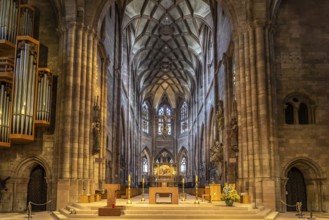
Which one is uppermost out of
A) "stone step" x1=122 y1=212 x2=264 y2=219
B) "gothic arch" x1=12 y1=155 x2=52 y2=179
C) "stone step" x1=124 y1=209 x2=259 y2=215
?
"gothic arch" x1=12 y1=155 x2=52 y2=179

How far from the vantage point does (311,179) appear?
22734 mm

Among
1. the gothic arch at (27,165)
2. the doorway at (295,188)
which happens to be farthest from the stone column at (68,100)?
the doorway at (295,188)

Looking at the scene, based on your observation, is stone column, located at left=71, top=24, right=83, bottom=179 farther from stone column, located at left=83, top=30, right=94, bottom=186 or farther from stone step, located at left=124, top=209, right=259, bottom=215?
stone step, located at left=124, top=209, right=259, bottom=215

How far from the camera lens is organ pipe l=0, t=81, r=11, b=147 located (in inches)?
784

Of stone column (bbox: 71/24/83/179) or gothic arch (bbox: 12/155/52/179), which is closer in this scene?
stone column (bbox: 71/24/83/179)

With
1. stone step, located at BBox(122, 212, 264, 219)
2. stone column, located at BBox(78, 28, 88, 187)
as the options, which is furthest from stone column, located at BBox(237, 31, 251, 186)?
stone column, located at BBox(78, 28, 88, 187)

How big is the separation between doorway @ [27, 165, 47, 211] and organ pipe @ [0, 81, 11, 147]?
431 cm

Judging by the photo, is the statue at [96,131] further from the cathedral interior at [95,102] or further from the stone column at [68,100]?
Result: the stone column at [68,100]

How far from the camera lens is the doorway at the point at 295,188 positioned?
917 inches

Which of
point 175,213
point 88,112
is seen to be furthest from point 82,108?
point 175,213

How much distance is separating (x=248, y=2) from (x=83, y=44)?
34.6 ft

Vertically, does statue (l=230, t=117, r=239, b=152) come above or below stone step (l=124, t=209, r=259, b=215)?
above

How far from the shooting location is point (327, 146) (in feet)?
73.9

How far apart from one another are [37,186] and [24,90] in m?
6.48
